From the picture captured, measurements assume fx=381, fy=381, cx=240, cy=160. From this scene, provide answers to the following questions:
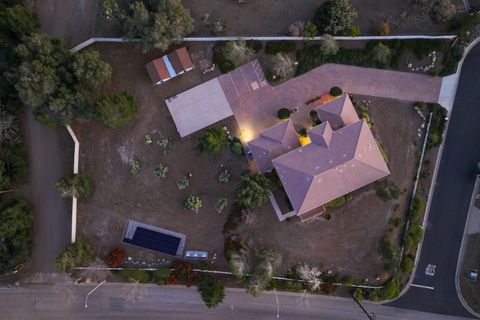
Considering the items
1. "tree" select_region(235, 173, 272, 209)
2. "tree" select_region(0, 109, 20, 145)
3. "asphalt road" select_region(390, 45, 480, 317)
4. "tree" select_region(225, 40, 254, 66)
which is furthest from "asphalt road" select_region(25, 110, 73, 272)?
"asphalt road" select_region(390, 45, 480, 317)

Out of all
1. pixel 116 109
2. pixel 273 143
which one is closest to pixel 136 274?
pixel 116 109

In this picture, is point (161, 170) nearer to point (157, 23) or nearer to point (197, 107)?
point (197, 107)

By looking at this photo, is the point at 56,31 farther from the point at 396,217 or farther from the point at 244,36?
the point at 396,217

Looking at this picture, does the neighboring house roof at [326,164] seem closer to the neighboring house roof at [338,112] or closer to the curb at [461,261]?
the neighboring house roof at [338,112]

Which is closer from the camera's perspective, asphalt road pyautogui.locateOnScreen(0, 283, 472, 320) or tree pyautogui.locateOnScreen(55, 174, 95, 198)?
tree pyautogui.locateOnScreen(55, 174, 95, 198)

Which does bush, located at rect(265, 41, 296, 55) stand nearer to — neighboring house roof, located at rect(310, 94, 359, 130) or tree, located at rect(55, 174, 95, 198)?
neighboring house roof, located at rect(310, 94, 359, 130)

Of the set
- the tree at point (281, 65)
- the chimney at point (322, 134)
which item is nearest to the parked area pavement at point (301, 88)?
the tree at point (281, 65)

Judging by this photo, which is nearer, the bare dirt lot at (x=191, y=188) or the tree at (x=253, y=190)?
the tree at (x=253, y=190)
